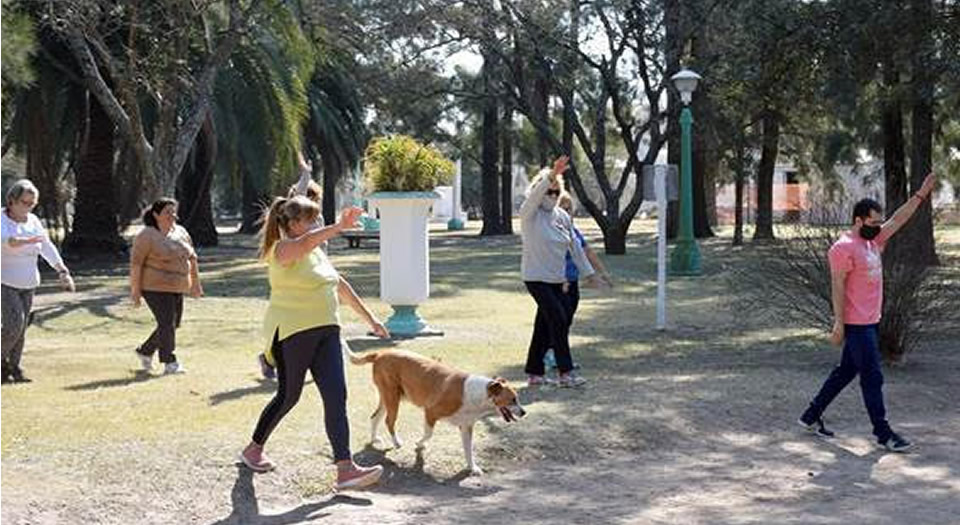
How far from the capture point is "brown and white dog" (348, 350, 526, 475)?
275 inches

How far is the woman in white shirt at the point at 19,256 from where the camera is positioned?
9570 mm

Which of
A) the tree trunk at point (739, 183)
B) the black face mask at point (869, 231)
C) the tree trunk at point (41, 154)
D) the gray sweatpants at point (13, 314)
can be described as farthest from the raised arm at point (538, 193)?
the tree trunk at point (739, 183)

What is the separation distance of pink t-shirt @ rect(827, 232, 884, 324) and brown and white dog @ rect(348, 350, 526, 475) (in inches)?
87.7

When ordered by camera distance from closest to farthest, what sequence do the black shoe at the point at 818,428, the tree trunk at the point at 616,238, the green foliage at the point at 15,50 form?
the black shoe at the point at 818,428 < the green foliage at the point at 15,50 < the tree trunk at the point at 616,238

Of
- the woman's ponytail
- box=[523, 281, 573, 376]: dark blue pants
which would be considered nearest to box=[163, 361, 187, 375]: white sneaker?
box=[523, 281, 573, 376]: dark blue pants

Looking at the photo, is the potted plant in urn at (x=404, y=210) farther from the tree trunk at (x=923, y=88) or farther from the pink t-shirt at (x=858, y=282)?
the pink t-shirt at (x=858, y=282)

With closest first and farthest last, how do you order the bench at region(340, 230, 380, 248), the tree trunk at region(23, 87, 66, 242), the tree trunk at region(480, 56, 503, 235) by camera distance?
the tree trunk at region(23, 87, 66, 242)
the bench at region(340, 230, 380, 248)
the tree trunk at region(480, 56, 503, 235)

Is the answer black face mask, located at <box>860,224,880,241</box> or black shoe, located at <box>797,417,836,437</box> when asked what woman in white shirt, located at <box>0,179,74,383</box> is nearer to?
black shoe, located at <box>797,417,836,437</box>

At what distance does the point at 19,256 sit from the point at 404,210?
455cm

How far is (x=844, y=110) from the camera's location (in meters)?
21.8

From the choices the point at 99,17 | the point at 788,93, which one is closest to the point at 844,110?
the point at 788,93

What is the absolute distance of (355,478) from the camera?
654 centimetres

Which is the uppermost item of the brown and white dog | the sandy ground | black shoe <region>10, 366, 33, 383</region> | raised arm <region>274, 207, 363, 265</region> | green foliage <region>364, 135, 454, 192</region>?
green foliage <region>364, 135, 454, 192</region>

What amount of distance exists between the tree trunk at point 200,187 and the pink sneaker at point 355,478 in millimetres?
19933
